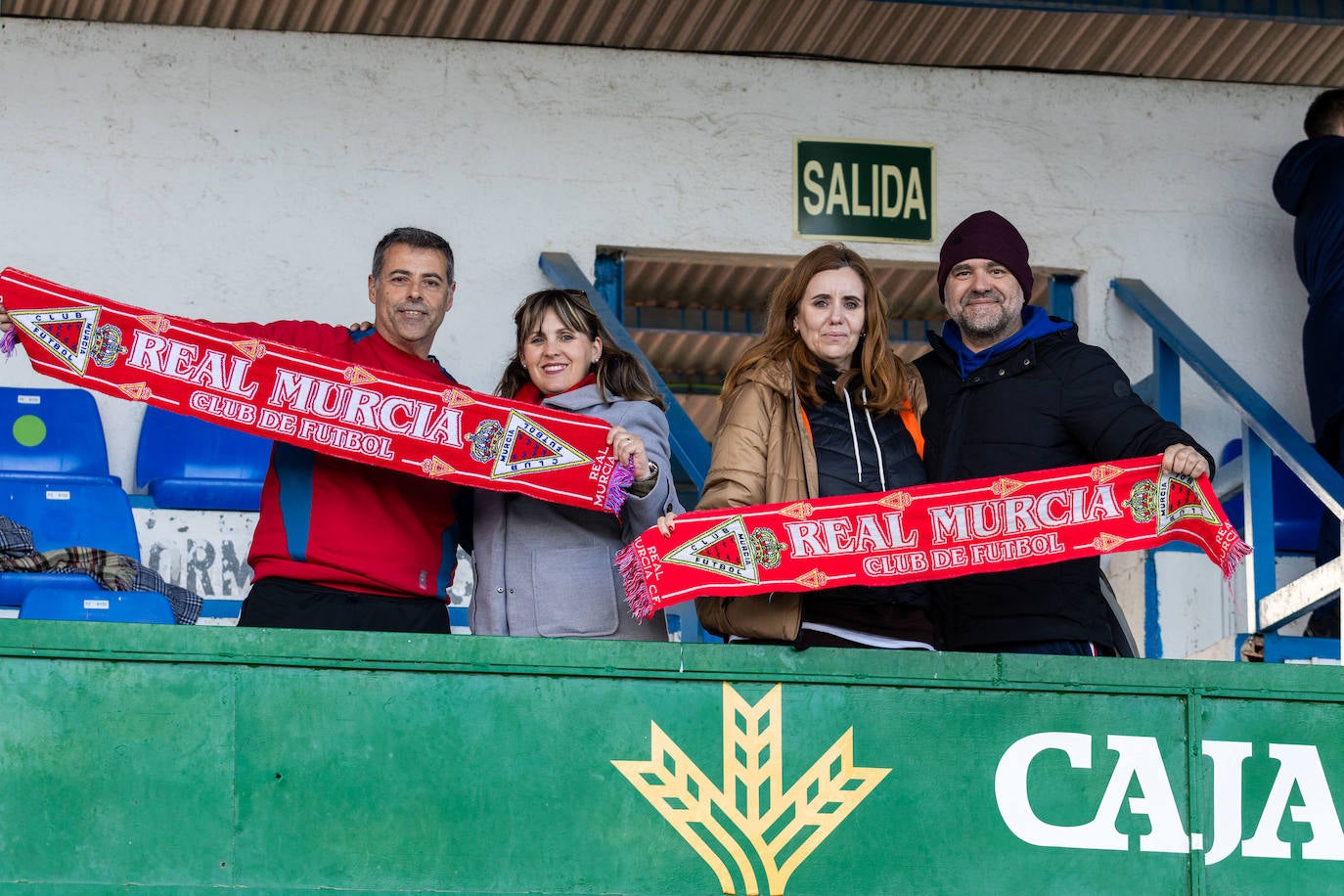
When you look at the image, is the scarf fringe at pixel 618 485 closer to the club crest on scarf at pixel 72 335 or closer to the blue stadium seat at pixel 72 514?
the club crest on scarf at pixel 72 335

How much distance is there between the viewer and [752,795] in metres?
3.83

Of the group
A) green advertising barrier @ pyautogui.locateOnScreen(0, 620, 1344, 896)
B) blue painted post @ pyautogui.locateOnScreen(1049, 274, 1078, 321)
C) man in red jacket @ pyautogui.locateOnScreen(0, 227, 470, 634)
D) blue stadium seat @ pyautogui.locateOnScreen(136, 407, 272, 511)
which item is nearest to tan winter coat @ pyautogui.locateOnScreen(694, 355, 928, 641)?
green advertising barrier @ pyautogui.locateOnScreen(0, 620, 1344, 896)

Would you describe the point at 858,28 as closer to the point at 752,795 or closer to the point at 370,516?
the point at 370,516

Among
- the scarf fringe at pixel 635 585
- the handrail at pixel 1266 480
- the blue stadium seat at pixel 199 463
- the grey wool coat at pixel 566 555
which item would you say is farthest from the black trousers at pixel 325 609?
the handrail at pixel 1266 480

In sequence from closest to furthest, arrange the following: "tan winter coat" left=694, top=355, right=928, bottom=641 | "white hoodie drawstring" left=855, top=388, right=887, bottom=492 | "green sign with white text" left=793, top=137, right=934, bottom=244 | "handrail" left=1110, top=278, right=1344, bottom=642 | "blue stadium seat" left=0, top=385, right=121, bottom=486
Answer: "tan winter coat" left=694, top=355, right=928, bottom=641 < "white hoodie drawstring" left=855, top=388, right=887, bottom=492 < "handrail" left=1110, top=278, right=1344, bottom=642 < "blue stadium seat" left=0, top=385, right=121, bottom=486 < "green sign with white text" left=793, top=137, right=934, bottom=244

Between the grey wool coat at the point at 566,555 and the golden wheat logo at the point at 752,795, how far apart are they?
1.40 ft

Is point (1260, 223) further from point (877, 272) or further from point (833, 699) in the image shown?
point (833, 699)

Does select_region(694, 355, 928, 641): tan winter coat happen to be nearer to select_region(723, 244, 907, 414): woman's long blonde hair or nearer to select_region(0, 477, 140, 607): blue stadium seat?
select_region(723, 244, 907, 414): woman's long blonde hair

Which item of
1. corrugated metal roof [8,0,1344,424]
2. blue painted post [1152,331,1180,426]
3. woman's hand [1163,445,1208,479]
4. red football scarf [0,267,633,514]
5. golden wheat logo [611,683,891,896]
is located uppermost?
corrugated metal roof [8,0,1344,424]

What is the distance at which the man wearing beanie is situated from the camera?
13.9 ft

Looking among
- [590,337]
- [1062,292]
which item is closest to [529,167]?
[1062,292]

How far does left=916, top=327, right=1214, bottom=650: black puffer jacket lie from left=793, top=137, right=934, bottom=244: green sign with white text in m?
3.43

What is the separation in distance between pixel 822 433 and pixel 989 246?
0.64 metres

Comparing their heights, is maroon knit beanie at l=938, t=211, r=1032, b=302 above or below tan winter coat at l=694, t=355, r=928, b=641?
above
